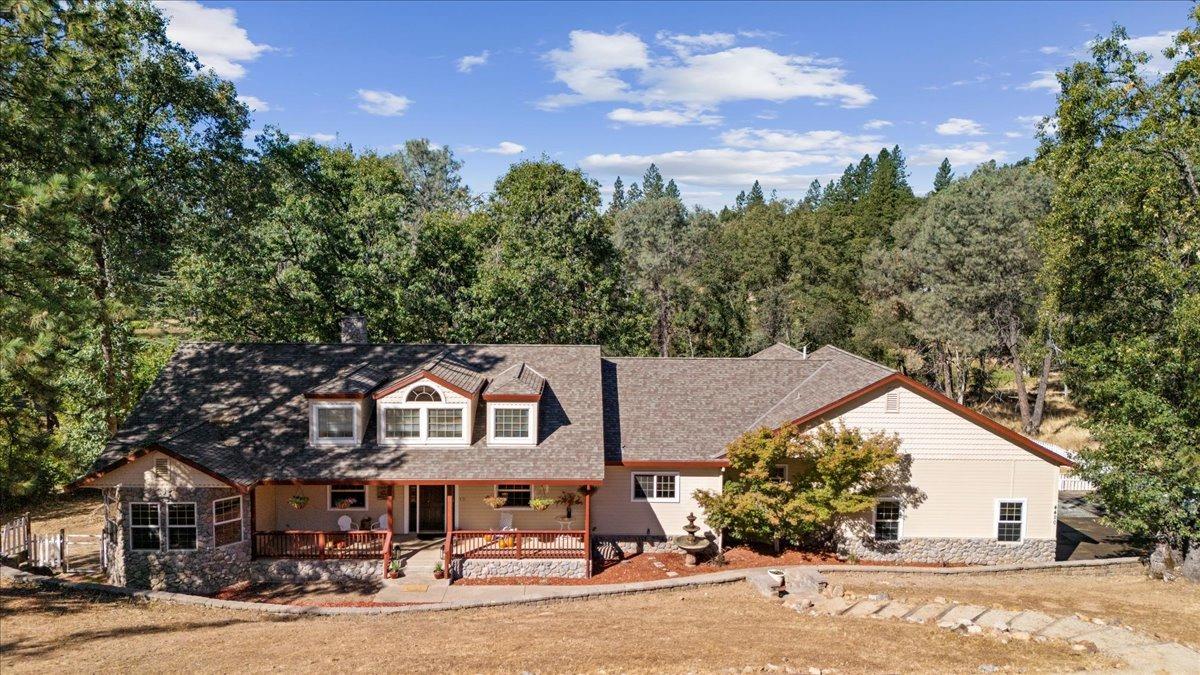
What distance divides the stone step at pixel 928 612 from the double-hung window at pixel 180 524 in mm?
17305

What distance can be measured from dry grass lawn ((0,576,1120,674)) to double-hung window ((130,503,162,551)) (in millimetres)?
2103

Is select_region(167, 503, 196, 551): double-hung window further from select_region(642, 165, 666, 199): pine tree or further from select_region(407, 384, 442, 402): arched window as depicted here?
select_region(642, 165, 666, 199): pine tree

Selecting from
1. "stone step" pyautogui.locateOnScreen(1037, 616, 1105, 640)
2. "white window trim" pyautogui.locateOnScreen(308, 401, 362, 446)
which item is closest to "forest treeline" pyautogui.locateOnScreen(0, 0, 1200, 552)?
"white window trim" pyautogui.locateOnScreen(308, 401, 362, 446)

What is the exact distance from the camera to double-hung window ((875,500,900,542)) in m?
21.1

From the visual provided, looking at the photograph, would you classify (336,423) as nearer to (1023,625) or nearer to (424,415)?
(424,415)

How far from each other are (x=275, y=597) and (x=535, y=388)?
8536 mm

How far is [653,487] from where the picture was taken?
70.0ft

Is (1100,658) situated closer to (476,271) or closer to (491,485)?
(491,485)

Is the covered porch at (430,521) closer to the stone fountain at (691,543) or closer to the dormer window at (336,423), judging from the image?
the dormer window at (336,423)

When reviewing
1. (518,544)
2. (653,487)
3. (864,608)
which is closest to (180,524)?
(518,544)

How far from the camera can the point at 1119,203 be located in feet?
65.3

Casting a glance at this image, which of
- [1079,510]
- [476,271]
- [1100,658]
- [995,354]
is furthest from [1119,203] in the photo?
[995,354]

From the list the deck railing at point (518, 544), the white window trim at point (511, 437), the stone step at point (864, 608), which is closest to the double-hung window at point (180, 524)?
the deck railing at point (518, 544)

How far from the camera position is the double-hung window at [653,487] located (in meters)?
21.3
